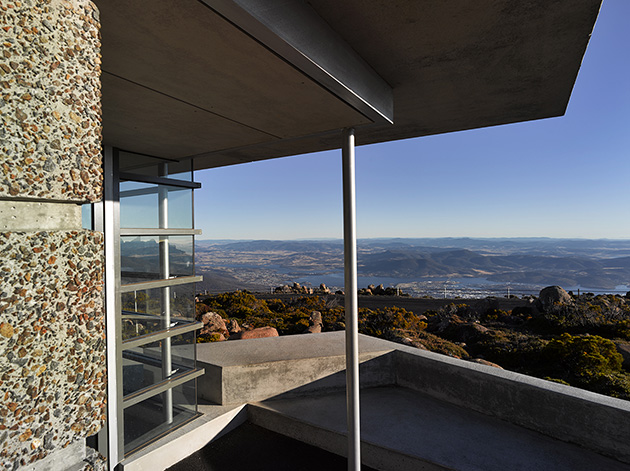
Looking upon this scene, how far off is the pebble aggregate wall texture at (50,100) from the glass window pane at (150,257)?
2.68 m

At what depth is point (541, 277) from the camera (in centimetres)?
6316

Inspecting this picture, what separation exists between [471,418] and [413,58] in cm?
349

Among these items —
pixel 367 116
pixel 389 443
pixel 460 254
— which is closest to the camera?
pixel 367 116

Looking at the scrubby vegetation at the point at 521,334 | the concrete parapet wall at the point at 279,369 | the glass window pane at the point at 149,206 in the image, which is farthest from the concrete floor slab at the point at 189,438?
the scrubby vegetation at the point at 521,334

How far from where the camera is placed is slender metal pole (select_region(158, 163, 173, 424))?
370cm

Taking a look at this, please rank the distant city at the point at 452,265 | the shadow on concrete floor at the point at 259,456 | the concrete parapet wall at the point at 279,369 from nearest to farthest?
→ the shadow on concrete floor at the point at 259,456
the concrete parapet wall at the point at 279,369
the distant city at the point at 452,265

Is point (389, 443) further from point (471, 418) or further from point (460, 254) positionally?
point (460, 254)

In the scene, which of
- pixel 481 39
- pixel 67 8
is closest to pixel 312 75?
pixel 481 39

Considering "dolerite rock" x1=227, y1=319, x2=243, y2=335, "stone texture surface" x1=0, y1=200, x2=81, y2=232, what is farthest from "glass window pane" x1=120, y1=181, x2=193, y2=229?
"dolerite rock" x1=227, y1=319, x2=243, y2=335

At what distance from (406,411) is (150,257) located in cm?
304

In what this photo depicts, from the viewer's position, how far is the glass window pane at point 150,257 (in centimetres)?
340

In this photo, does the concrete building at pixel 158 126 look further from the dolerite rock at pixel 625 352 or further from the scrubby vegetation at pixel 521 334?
the dolerite rock at pixel 625 352

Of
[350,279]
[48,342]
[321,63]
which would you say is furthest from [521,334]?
[48,342]

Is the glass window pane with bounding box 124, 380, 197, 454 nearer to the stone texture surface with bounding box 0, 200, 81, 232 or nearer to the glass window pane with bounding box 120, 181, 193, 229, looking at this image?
the glass window pane with bounding box 120, 181, 193, 229
